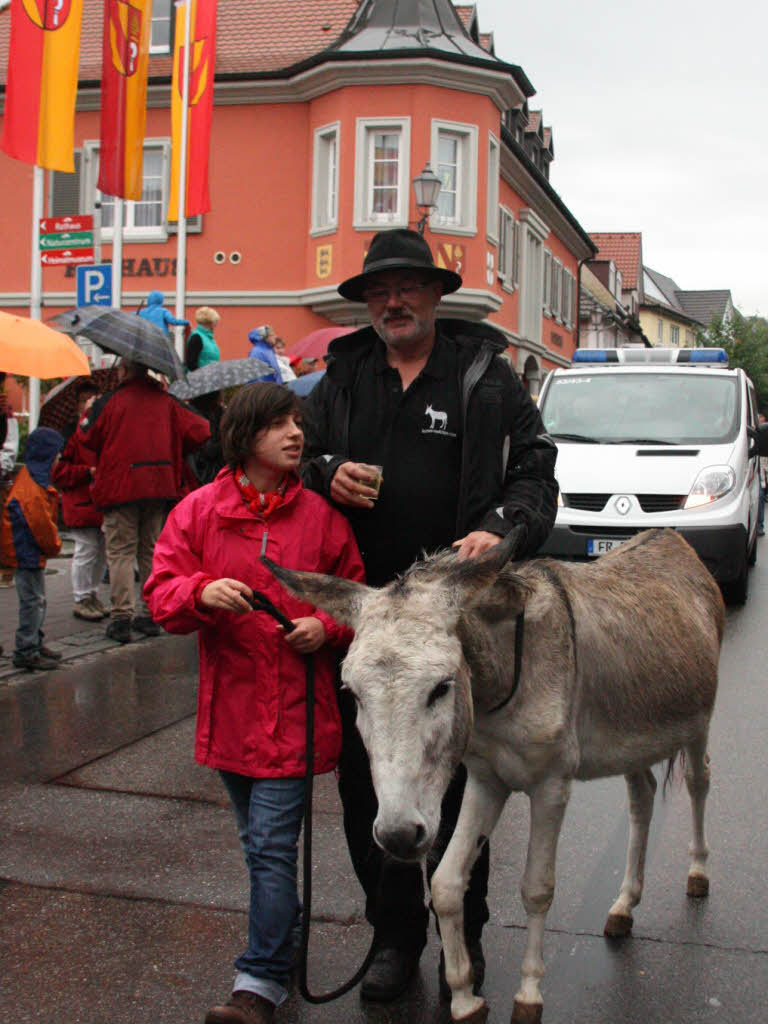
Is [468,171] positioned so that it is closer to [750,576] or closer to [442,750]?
[750,576]

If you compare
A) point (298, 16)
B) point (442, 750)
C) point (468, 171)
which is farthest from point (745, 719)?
point (298, 16)

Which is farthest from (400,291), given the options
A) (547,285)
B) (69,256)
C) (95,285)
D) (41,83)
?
(547,285)

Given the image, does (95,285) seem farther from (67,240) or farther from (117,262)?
(117,262)

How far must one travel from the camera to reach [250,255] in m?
27.3

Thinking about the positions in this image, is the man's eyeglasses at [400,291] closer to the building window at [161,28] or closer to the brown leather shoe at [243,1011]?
the brown leather shoe at [243,1011]

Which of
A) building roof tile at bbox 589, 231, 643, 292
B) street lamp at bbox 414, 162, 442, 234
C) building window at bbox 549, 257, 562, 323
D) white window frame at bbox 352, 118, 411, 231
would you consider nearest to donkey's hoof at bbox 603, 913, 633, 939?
street lamp at bbox 414, 162, 442, 234

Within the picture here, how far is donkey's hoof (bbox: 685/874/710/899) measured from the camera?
4.36m

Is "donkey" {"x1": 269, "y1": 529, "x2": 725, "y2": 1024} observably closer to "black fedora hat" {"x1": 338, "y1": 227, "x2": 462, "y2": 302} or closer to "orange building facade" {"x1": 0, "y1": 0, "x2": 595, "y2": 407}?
"black fedora hat" {"x1": 338, "y1": 227, "x2": 462, "y2": 302}

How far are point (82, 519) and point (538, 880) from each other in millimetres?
7406

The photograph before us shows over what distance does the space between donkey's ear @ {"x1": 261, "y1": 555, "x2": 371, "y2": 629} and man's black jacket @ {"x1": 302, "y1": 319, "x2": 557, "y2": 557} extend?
0.59 meters

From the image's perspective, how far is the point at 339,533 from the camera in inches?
145

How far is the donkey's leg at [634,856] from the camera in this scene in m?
4.00

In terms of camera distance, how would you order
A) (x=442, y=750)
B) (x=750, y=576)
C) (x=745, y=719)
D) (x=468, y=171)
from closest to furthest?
(x=442, y=750) < (x=745, y=719) < (x=750, y=576) < (x=468, y=171)

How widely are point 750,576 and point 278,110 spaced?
17.7 m
